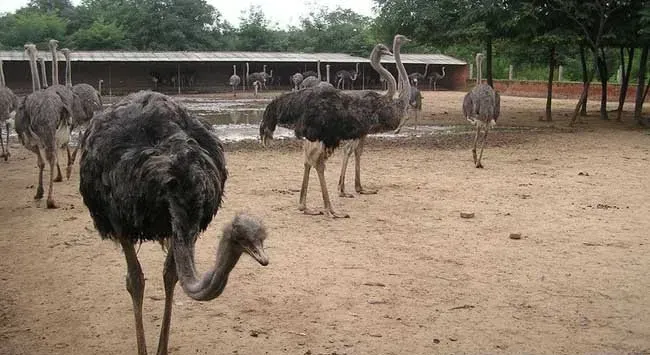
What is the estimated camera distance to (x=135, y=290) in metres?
3.64

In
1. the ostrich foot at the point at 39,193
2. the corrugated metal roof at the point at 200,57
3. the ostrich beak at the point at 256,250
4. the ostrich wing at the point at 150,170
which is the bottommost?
the ostrich foot at the point at 39,193

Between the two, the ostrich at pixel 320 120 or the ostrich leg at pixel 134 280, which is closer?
the ostrich leg at pixel 134 280

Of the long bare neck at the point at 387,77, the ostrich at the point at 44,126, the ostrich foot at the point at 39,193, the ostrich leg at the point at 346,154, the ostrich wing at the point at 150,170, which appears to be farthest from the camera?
the long bare neck at the point at 387,77

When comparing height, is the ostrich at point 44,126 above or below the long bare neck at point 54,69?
below

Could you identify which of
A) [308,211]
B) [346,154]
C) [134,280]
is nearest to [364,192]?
[346,154]

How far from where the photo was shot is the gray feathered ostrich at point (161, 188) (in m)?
2.73

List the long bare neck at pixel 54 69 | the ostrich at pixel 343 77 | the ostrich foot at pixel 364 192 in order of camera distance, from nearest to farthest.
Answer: the ostrich foot at pixel 364 192 < the long bare neck at pixel 54 69 < the ostrich at pixel 343 77

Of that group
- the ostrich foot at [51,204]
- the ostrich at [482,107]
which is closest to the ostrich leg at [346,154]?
the ostrich at [482,107]

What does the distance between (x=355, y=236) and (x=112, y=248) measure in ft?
7.12

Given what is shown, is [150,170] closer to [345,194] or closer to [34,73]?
[345,194]

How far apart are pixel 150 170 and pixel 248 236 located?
73 cm

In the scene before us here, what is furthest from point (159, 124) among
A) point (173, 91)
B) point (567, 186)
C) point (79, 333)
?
point (173, 91)

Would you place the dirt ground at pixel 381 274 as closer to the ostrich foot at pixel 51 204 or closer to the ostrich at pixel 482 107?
the ostrich foot at pixel 51 204

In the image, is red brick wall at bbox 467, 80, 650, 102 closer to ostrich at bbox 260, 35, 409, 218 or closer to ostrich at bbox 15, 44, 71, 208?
ostrich at bbox 260, 35, 409, 218
